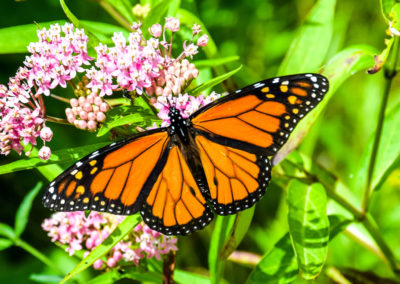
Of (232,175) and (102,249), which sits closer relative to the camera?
(102,249)

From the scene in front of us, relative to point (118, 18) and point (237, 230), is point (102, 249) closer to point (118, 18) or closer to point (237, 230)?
point (237, 230)

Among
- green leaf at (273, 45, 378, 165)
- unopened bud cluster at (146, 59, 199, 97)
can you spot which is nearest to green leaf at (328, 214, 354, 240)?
green leaf at (273, 45, 378, 165)

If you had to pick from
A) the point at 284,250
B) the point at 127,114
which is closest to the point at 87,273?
the point at 284,250

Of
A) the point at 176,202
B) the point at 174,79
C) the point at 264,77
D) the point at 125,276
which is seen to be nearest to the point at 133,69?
the point at 174,79

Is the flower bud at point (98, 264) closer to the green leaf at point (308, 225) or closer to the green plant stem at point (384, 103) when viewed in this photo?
the green leaf at point (308, 225)

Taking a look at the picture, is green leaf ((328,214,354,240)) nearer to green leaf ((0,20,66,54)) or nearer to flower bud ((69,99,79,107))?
flower bud ((69,99,79,107))

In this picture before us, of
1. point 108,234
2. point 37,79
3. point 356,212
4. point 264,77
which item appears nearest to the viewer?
point 37,79
